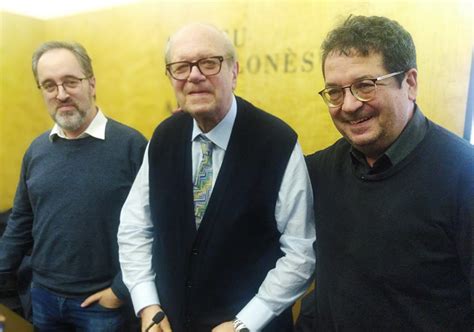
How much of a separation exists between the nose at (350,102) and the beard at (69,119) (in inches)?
43.5

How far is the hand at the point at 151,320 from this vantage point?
128 centimetres

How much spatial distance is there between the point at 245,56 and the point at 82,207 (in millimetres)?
1134

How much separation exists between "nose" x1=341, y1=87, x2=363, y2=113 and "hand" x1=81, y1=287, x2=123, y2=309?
1.13 meters

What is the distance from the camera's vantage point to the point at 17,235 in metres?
1.82

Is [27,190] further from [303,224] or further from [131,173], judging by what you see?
[303,224]

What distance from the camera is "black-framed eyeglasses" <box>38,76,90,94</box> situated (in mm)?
1653

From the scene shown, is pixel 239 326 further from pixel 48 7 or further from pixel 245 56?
pixel 48 7

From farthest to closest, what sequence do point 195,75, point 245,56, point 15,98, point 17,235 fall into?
1. point 15,98
2. point 245,56
3. point 17,235
4. point 195,75

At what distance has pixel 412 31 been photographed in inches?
65.3

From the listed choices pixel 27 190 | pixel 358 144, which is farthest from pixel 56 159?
pixel 358 144

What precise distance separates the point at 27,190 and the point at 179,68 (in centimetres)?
99

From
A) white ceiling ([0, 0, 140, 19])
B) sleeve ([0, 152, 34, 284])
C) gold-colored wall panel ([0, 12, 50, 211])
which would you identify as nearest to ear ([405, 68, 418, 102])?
sleeve ([0, 152, 34, 284])

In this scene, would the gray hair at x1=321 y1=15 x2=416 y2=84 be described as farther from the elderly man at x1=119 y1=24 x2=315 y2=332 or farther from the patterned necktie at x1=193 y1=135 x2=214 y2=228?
the patterned necktie at x1=193 y1=135 x2=214 y2=228

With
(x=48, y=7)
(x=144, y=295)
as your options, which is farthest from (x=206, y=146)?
(x=48, y=7)
